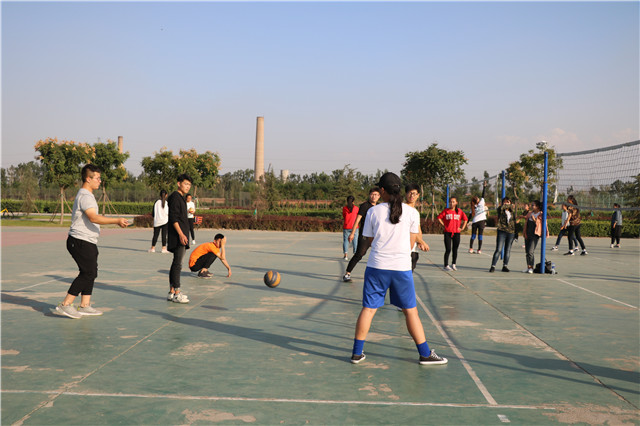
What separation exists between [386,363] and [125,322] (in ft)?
11.5

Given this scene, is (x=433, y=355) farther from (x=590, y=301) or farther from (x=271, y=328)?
(x=590, y=301)

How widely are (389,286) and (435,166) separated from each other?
3388 cm

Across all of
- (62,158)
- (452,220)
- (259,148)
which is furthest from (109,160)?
(259,148)

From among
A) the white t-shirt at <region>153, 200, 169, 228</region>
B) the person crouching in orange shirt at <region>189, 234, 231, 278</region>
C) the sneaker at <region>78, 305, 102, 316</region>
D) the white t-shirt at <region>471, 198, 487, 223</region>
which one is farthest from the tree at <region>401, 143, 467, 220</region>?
the sneaker at <region>78, 305, 102, 316</region>

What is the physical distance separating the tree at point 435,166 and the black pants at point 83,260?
32.6 metres

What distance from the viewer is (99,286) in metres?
9.42

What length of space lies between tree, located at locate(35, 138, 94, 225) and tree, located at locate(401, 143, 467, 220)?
22498mm

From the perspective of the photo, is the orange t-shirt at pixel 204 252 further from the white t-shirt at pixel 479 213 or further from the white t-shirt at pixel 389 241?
the white t-shirt at pixel 479 213

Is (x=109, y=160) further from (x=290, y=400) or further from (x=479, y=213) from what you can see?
(x=290, y=400)

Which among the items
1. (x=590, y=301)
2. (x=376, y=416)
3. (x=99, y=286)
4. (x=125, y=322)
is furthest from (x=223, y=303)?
(x=590, y=301)

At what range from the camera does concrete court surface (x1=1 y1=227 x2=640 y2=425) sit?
3.87m

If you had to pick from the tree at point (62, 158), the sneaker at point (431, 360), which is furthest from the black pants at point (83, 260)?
the tree at point (62, 158)

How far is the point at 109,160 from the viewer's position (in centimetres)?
3522

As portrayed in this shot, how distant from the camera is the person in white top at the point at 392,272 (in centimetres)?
501
